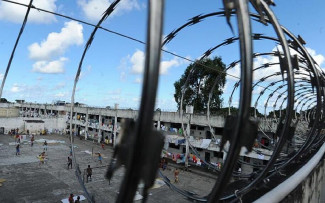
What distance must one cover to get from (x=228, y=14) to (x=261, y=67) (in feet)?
24.8

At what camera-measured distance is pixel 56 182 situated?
17.1m

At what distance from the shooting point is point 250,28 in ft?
5.34

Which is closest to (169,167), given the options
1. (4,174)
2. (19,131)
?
(4,174)

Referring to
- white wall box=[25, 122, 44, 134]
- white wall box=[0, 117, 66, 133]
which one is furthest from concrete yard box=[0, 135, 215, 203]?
white wall box=[0, 117, 66, 133]

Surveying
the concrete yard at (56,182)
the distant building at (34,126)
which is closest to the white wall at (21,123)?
the distant building at (34,126)

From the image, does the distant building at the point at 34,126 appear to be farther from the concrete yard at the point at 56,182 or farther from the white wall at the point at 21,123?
the concrete yard at the point at 56,182

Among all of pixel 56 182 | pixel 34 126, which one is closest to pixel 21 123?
pixel 34 126

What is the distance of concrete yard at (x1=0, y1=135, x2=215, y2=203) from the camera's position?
14633 mm

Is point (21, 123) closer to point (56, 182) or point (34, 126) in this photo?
point (34, 126)

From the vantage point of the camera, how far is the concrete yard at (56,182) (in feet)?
48.0

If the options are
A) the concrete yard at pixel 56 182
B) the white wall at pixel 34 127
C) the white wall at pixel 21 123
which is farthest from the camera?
the white wall at pixel 34 127

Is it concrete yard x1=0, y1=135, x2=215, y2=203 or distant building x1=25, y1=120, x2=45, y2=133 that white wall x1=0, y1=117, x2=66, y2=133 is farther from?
concrete yard x1=0, y1=135, x2=215, y2=203

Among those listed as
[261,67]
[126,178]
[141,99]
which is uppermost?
[261,67]

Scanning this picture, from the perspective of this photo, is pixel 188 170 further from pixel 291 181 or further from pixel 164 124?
pixel 291 181
